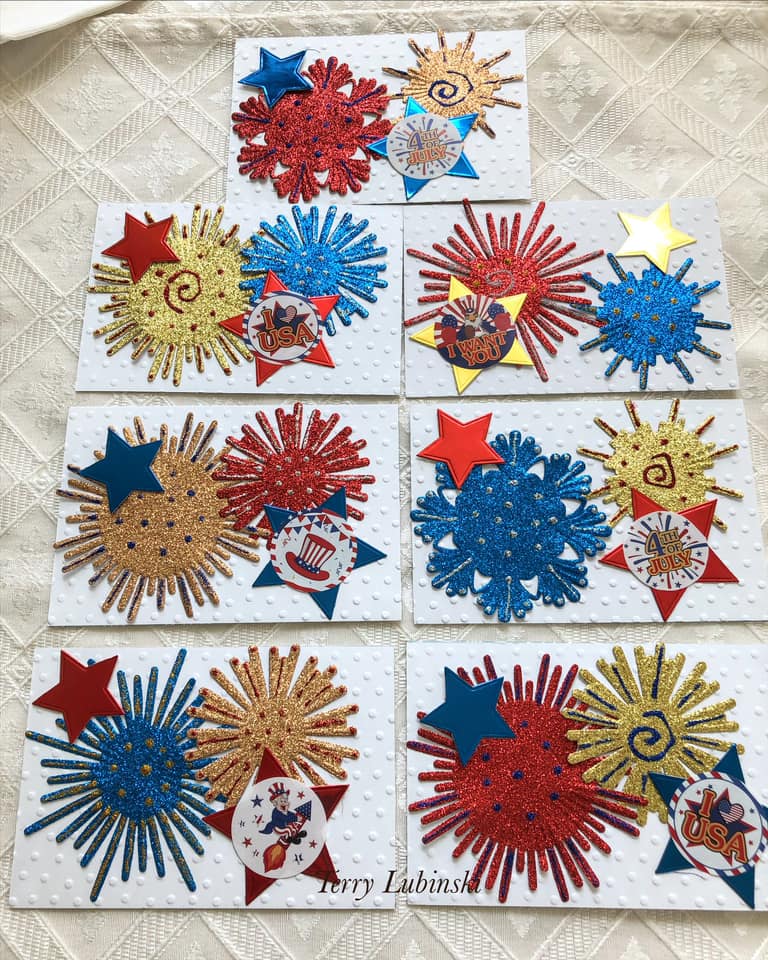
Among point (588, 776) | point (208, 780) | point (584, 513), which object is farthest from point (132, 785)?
point (584, 513)

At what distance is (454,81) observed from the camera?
1.12 meters

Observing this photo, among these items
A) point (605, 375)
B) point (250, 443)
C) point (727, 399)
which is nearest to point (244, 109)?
point (250, 443)

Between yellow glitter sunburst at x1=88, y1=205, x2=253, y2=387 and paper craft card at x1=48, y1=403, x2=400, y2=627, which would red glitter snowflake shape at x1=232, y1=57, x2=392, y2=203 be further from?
paper craft card at x1=48, y1=403, x2=400, y2=627

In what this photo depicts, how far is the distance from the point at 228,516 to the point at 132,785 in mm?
334

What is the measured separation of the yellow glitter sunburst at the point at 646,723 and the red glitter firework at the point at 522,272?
409 millimetres

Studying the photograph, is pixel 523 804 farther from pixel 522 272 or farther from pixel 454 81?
pixel 454 81

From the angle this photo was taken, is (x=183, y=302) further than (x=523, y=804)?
Yes

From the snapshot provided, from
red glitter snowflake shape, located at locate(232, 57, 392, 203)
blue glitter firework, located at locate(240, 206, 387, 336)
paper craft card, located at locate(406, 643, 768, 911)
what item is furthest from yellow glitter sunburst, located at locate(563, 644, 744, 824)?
red glitter snowflake shape, located at locate(232, 57, 392, 203)

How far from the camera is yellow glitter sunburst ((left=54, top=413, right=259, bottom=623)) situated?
94cm

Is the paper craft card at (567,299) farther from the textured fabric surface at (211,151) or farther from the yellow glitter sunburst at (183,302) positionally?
the yellow glitter sunburst at (183,302)

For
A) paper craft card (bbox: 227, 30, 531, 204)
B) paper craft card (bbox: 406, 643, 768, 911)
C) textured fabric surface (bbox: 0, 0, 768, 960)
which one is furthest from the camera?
paper craft card (bbox: 227, 30, 531, 204)

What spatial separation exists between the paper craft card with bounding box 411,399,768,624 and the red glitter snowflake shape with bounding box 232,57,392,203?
0.39m

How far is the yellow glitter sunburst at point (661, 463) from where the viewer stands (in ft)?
3.14

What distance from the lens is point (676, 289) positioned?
3.40 feet
